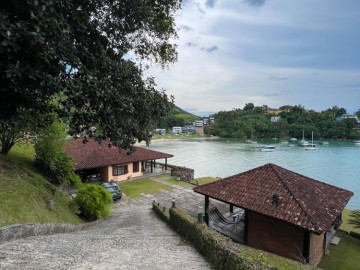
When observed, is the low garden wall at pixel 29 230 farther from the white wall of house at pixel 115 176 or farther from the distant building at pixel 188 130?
the distant building at pixel 188 130

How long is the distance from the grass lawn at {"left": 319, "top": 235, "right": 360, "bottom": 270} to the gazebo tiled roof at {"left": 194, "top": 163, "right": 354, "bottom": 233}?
253cm

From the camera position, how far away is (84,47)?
27.2ft

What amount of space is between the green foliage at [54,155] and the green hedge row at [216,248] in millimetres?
11667

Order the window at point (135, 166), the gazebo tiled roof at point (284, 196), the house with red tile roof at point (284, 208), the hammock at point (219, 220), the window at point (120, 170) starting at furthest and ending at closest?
the window at point (135, 166) → the window at point (120, 170) → the hammock at point (219, 220) → the gazebo tiled roof at point (284, 196) → the house with red tile roof at point (284, 208)

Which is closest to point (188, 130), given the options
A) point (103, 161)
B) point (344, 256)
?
point (103, 161)

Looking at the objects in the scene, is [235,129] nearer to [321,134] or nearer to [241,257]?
[321,134]

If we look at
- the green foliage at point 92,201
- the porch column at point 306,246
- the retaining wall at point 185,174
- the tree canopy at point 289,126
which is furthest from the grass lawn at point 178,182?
the tree canopy at point 289,126

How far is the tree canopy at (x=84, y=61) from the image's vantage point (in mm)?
6156

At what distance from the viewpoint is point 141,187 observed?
27.8m

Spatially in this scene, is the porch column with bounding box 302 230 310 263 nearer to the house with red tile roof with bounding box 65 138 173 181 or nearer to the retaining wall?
the house with red tile roof with bounding box 65 138 173 181

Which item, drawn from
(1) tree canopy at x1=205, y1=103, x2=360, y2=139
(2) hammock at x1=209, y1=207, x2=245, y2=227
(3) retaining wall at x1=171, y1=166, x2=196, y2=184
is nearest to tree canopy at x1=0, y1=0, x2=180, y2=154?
(2) hammock at x1=209, y1=207, x2=245, y2=227

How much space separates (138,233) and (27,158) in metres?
16.4

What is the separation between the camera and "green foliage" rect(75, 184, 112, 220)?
16078 mm

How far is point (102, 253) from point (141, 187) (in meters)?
19.8
